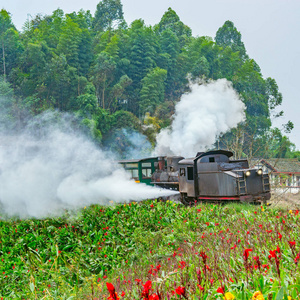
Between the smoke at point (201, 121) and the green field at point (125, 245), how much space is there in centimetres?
1130

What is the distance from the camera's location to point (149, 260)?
20.8 ft

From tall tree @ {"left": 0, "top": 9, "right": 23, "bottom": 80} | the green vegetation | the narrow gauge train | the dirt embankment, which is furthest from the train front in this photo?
tall tree @ {"left": 0, "top": 9, "right": 23, "bottom": 80}

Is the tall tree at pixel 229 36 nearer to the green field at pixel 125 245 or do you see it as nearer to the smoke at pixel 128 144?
the smoke at pixel 128 144

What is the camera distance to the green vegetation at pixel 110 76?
39.0 m

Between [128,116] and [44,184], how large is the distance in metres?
31.0

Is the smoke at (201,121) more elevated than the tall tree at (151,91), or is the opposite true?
the tall tree at (151,91)

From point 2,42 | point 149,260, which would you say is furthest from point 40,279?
point 2,42

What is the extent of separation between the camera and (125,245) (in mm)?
7836

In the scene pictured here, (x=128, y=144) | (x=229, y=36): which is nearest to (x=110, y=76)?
(x=128, y=144)

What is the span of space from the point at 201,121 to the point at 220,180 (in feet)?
33.2

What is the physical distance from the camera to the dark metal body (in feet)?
38.2

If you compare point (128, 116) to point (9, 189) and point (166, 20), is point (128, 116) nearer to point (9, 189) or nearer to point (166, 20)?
point (9, 189)

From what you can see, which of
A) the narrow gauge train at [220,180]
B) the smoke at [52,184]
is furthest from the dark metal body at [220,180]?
the smoke at [52,184]

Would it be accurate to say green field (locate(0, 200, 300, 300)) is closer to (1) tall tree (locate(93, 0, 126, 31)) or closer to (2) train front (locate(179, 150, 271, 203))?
(2) train front (locate(179, 150, 271, 203))
